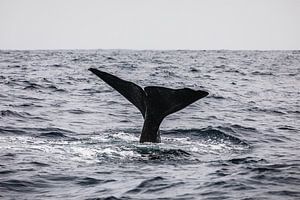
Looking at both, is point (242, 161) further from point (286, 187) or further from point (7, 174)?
point (7, 174)

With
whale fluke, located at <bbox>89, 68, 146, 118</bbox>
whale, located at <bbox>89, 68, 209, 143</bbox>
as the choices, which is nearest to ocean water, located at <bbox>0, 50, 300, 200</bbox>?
whale, located at <bbox>89, 68, 209, 143</bbox>

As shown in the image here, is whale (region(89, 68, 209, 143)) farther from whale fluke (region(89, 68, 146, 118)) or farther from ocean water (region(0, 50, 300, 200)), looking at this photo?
ocean water (region(0, 50, 300, 200))

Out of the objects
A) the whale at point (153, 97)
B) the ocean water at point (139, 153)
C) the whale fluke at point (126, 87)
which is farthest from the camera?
the whale fluke at point (126, 87)

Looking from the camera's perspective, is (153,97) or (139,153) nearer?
(153,97)

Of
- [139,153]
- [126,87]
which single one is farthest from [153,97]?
[139,153]

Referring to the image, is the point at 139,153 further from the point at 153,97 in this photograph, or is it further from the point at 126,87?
the point at 126,87

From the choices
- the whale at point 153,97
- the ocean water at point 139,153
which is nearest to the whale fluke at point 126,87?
the whale at point 153,97

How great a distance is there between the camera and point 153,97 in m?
8.07

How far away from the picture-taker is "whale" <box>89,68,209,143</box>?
25.3 feet

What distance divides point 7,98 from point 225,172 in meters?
12.3

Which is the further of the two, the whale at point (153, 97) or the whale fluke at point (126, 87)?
the whale fluke at point (126, 87)

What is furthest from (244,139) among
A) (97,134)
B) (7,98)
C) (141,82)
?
(141,82)

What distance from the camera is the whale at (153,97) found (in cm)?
772

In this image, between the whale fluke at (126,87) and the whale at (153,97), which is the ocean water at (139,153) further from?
the whale fluke at (126,87)
